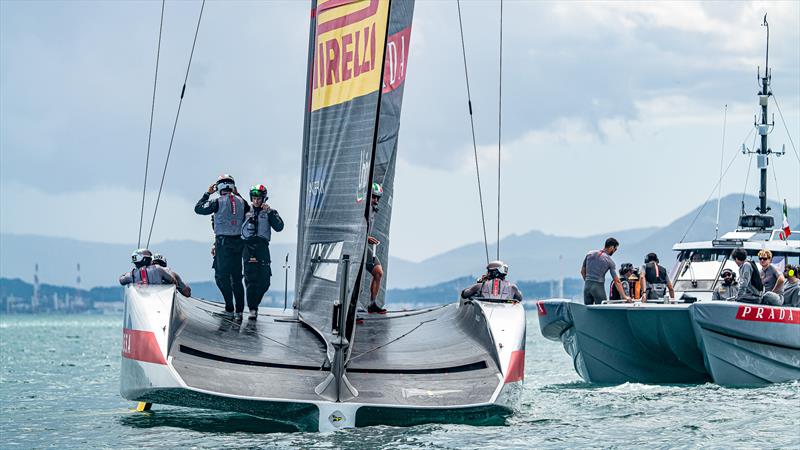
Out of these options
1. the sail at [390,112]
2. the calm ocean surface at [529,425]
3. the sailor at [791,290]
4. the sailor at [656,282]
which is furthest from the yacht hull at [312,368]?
the sailor at [791,290]

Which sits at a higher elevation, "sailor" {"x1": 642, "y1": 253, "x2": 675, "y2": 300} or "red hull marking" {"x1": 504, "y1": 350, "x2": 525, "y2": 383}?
"sailor" {"x1": 642, "y1": 253, "x2": 675, "y2": 300}

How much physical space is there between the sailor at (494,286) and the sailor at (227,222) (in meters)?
2.66

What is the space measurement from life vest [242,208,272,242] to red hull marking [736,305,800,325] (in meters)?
6.63

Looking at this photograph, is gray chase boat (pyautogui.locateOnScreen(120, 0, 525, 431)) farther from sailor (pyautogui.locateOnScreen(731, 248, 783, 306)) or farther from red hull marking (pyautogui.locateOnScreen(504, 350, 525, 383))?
sailor (pyautogui.locateOnScreen(731, 248, 783, 306))

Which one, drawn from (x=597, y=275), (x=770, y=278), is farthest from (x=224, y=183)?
(x=770, y=278)

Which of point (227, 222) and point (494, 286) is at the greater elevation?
point (227, 222)

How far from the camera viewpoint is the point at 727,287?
18969mm

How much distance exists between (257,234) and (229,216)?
0.38 m

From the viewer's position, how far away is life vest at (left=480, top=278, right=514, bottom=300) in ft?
47.1

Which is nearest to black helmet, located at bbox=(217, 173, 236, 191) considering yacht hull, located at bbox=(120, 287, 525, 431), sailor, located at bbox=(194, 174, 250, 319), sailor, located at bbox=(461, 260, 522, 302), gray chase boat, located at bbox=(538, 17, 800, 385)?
sailor, located at bbox=(194, 174, 250, 319)

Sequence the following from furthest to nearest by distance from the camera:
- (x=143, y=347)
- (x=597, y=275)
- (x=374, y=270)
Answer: (x=597, y=275) < (x=374, y=270) < (x=143, y=347)

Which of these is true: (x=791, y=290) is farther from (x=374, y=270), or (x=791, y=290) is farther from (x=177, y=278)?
(x=177, y=278)

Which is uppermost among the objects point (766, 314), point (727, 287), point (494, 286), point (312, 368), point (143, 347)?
point (727, 287)

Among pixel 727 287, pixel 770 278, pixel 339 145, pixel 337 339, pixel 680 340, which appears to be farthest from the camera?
pixel 727 287
